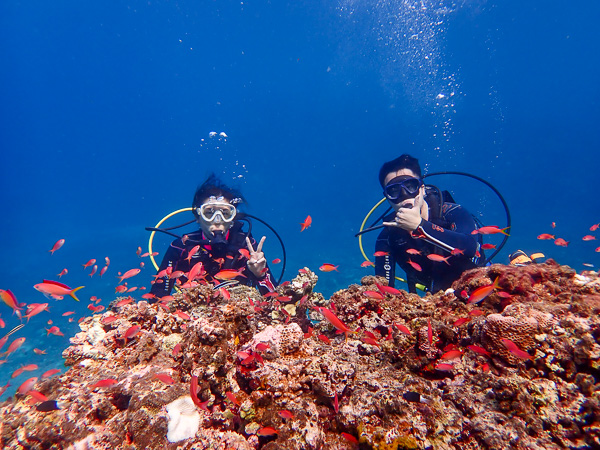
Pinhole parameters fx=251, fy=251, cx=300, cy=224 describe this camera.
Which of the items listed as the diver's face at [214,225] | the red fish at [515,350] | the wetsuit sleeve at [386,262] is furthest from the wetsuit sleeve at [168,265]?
the red fish at [515,350]

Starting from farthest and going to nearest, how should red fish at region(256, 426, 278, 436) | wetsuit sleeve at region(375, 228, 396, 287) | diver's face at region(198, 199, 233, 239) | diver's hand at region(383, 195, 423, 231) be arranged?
diver's face at region(198, 199, 233, 239)
wetsuit sleeve at region(375, 228, 396, 287)
diver's hand at region(383, 195, 423, 231)
red fish at region(256, 426, 278, 436)

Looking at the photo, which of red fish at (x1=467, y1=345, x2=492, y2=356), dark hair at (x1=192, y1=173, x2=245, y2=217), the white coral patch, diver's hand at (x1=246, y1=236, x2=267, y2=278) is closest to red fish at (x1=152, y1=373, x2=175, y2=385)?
the white coral patch

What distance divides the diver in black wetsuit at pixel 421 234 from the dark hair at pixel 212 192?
3.93 m

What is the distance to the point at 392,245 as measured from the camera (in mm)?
5469

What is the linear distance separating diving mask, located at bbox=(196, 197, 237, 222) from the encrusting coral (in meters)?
3.53

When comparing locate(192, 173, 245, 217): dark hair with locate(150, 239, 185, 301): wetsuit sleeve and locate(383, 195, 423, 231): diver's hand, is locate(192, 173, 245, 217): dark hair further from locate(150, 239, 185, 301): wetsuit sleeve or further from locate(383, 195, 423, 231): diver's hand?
locate(383, 195, 423, 231): diver's hand

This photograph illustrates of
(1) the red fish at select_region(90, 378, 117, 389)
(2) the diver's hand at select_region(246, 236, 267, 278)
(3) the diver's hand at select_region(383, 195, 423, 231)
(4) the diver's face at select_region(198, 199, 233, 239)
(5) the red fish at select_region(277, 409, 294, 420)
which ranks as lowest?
(5) the red fish at select_region(277, 409, 294, 420)

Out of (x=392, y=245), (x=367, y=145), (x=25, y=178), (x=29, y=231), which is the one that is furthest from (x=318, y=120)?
(x=25, y=178)

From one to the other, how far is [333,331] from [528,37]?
80804 millimetres

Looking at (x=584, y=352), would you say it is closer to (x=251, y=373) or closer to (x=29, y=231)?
(x=251, y=373)

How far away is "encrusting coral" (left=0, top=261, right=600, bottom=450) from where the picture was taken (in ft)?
5.32

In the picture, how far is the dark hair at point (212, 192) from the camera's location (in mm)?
6582

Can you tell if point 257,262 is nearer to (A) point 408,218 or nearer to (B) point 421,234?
(A) point 408,218

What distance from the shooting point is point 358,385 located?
77.7 inches
